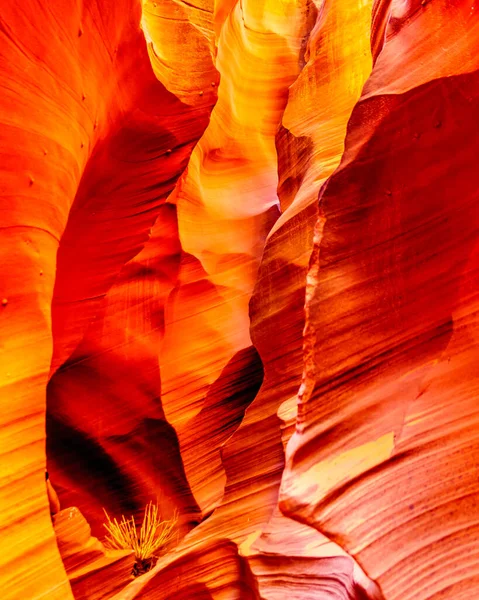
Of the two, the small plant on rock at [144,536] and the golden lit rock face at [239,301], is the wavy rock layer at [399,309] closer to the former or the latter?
the golden lit rock face at [239,301]

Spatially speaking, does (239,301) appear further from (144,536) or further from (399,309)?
(399,309)

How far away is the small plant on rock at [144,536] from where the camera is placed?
15.3 ft

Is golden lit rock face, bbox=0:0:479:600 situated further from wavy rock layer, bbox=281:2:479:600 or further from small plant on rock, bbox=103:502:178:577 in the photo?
small plant on rock, bbox=103:502:178:577

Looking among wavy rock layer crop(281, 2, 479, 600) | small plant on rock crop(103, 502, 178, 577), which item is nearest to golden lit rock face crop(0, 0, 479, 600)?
wavy rock layer crop(281, 2, 479, 600)

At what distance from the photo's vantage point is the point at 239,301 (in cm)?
606

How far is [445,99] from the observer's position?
228 cm

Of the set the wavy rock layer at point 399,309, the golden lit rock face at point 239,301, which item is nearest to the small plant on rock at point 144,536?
the golden lit rock face at point 239,301

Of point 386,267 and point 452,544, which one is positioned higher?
point 386,267

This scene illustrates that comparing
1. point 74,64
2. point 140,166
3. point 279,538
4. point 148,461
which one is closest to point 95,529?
point 148,461

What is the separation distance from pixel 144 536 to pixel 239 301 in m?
2.38

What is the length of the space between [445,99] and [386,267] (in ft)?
2.21

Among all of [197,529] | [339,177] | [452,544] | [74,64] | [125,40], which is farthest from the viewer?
[197,529]

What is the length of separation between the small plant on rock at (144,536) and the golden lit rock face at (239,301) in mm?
200

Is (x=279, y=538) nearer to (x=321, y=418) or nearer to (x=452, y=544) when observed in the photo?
(x=321, y=418)
